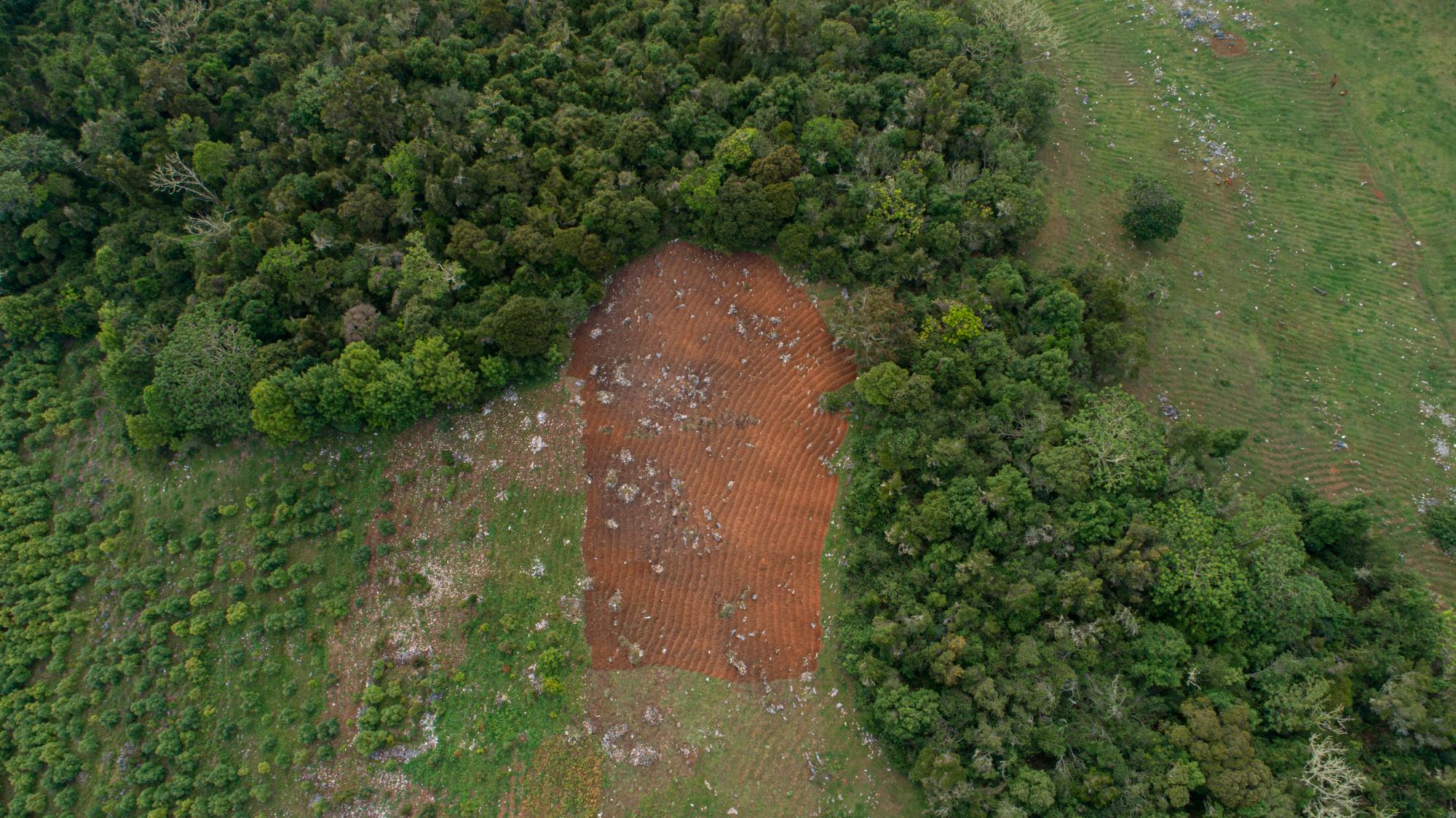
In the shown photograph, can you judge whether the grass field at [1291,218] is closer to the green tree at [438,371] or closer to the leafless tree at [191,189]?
the green tree at [438,371]

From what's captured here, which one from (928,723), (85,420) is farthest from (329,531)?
(928,723)

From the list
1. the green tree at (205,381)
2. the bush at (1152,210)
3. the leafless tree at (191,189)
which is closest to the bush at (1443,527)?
the bush at (1152,210)

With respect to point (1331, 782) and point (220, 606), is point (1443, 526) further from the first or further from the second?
point (220, 606)

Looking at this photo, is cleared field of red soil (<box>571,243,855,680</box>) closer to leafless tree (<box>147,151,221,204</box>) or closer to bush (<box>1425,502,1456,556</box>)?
leafless tree (<box>147,151,221,204</box>)

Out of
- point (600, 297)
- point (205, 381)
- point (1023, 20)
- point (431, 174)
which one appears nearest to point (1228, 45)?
point (1023, 20)

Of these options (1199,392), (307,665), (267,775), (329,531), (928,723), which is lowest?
(267,775)

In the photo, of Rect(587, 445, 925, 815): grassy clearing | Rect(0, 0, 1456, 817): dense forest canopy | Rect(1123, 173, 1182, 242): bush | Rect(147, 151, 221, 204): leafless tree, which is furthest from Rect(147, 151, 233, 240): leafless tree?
Rect(1123, 173, 1182, 242): bush

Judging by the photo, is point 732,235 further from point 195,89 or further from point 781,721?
point 195,89
